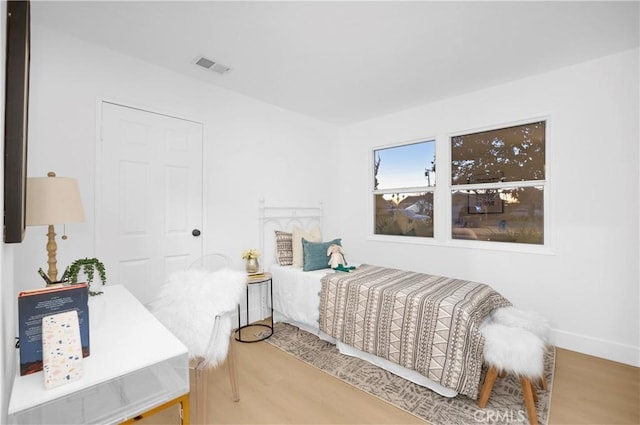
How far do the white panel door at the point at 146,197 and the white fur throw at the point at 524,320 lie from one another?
2.65m

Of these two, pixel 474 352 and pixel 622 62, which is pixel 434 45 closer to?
pixel 622 62

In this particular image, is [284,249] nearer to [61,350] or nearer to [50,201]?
[50,201]

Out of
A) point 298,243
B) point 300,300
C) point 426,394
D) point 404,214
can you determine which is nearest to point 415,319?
point 426,394

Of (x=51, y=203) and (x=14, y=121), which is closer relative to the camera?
(x=14, y=121)

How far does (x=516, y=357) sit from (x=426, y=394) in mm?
676

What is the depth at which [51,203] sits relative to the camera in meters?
1.45

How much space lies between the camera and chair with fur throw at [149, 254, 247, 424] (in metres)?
1.58

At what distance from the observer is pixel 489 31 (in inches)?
83.8

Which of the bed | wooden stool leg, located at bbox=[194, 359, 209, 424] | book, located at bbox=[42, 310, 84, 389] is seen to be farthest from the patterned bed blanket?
book, located at bbox=[42, 310, 84, 389]

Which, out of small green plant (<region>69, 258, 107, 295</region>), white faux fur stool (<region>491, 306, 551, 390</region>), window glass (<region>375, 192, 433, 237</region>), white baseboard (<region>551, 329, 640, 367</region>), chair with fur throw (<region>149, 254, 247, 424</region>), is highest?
window glass (<region>375, 192, 433, 237</region>)

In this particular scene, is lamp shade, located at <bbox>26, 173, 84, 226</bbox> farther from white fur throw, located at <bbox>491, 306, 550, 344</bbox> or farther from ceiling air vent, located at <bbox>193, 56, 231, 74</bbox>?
white fur throw, located at <bbox>491, 306, 550, 344</bbox>

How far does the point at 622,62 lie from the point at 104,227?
4.41 meters

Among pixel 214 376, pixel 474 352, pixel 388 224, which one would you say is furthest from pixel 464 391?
pixel 388 224

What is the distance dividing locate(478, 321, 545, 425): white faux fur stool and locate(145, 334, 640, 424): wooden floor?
0.94ft
